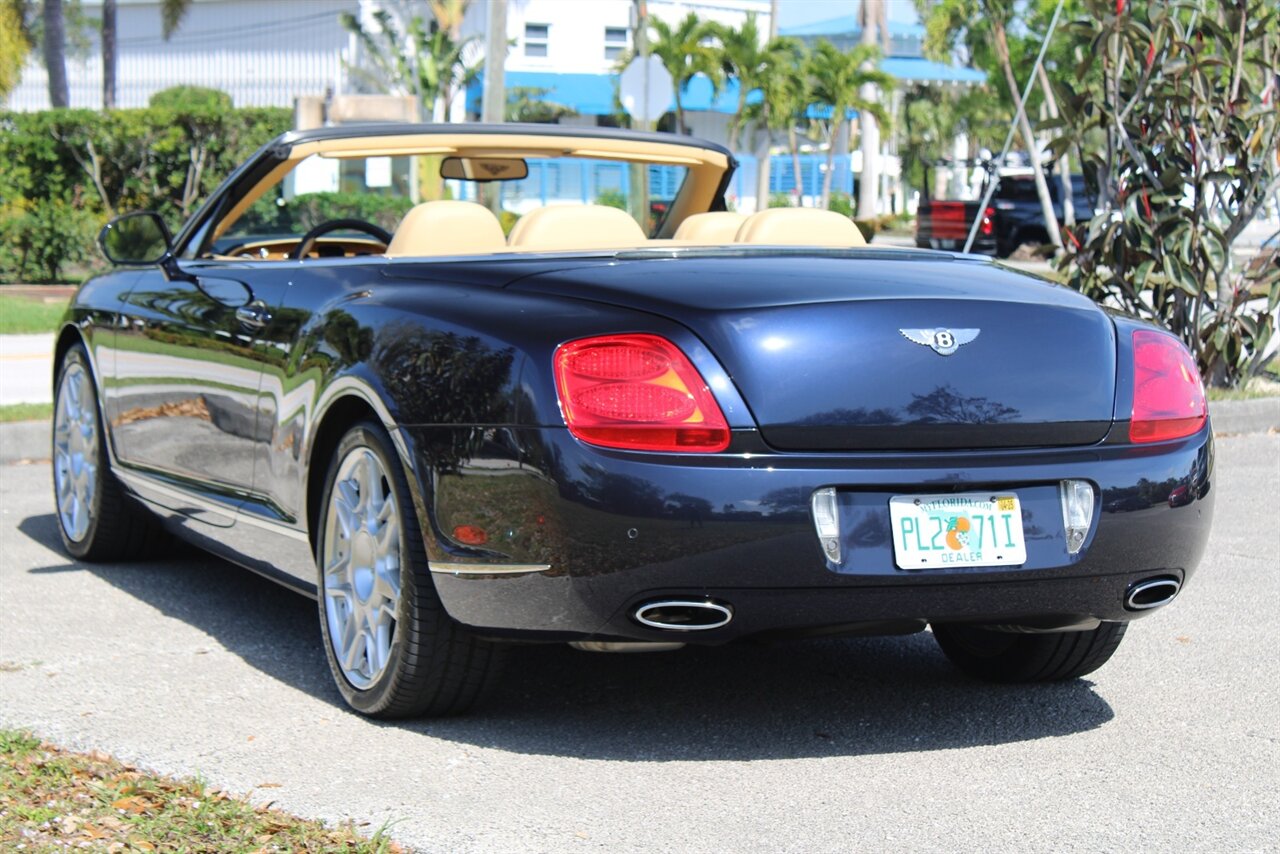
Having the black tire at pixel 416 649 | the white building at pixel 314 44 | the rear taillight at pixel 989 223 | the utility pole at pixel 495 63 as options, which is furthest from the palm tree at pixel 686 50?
the black tire at pixel 416 649

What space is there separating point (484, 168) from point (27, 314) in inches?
452

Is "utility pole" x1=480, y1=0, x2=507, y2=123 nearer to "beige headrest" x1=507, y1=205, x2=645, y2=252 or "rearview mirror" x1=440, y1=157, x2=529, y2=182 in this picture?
"rearview mirror" x1=440, y1=157, x2=529, y2=182

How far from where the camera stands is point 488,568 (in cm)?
399

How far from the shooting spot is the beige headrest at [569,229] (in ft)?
16.6

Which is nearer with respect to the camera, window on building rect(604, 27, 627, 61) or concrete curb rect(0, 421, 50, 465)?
concrete curb rect(0, 421, 50, 465)

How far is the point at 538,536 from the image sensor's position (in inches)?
154

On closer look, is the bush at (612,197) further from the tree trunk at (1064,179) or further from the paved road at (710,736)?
the tree trunk at (1064,179)

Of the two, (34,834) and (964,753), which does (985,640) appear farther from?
(34,834)

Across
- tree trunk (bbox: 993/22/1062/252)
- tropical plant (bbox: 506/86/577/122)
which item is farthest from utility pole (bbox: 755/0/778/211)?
tree trunk (bbox: 993/22/1062/252)

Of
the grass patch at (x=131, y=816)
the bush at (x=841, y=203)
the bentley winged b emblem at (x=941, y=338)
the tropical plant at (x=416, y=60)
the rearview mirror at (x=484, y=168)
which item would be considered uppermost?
the tropical plant at (x=416, y=60)

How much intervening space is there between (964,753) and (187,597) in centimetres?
281

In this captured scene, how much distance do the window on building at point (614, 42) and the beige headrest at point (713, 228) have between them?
50.7m

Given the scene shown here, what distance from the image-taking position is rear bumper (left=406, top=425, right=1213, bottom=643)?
381 centimetres

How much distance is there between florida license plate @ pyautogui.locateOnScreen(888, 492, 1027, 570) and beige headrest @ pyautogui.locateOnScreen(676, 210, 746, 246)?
1.76 metres
